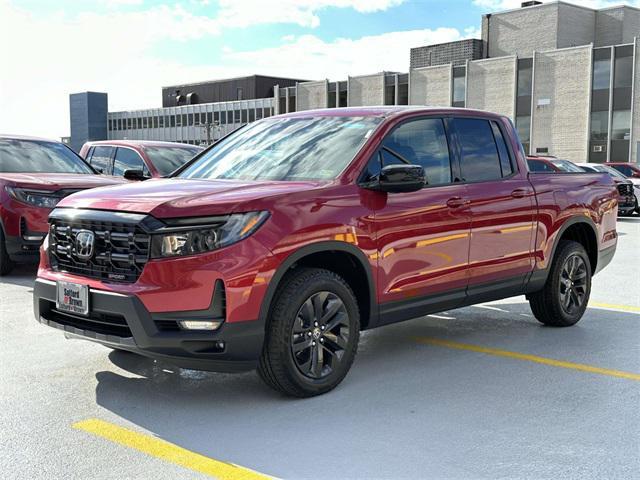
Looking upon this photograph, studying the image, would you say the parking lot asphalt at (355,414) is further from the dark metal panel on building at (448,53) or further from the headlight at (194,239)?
the dark metal panel on building at (448,53)

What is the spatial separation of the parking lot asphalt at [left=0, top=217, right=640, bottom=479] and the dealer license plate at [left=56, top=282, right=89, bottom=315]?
588mm

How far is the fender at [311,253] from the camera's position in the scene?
4.31 meters

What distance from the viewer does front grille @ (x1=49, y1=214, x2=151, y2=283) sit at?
169 inches

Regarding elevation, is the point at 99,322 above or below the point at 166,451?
above

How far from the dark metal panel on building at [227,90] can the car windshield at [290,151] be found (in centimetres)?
9365

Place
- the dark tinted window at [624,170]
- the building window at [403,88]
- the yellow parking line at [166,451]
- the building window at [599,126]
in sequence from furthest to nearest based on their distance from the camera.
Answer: the building window at [403,88], the building window at [599,126], the dark tinted window at [624,170], the yellow parking line at [166,451]

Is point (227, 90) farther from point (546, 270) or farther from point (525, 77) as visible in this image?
point (546, 270)

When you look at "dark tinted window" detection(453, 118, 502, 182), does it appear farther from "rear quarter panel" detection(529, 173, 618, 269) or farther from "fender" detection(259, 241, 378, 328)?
"fender" detection(259, 241, 378, 328)

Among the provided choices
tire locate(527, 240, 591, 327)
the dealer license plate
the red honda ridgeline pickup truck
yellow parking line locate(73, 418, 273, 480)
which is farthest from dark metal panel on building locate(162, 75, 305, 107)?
yellow parking line locate(73, 418, 273, 480)

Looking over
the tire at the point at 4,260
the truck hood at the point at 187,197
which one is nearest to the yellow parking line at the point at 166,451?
the truck hood at the point at 187,197

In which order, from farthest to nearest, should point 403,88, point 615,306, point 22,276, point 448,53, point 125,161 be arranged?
point 448,53 → point 403,88 → point 125,161 → point 22,276 → point 615,306

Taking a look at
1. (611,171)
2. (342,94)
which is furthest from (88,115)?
(611,171)

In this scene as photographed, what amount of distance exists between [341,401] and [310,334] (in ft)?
1.56

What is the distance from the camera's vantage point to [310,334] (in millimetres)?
4586
